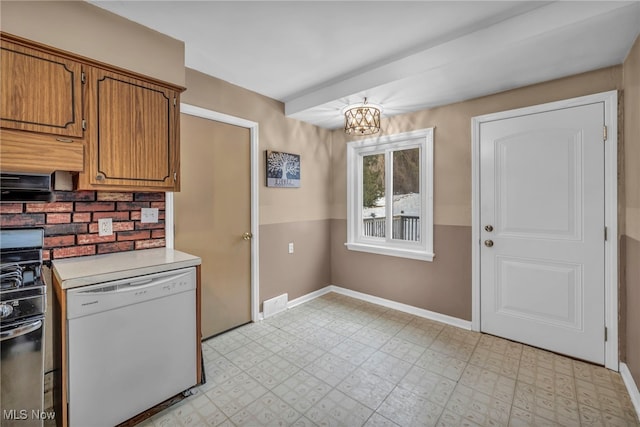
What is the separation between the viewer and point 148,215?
2.21 metres

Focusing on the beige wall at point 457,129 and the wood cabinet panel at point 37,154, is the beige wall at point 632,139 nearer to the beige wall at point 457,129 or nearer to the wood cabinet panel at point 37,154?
the beige wall at point 457,129

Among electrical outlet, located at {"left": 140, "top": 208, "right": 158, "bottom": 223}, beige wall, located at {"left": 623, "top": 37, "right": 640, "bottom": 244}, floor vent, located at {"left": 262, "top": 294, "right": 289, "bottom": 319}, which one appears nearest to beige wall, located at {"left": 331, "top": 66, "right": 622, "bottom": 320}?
beige wall, located at {"left": 623, "top": 37, "right": 640, "bottom": 244}

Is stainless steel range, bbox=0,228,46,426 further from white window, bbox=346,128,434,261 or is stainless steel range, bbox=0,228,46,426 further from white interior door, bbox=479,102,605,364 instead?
white interior door, bbox=479,102,605,364

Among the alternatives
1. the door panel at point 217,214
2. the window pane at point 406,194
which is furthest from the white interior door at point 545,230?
the door panel at point 217,214

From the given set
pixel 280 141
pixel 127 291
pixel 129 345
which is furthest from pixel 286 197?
pixel 129 345

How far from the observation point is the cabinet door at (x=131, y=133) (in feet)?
5.71

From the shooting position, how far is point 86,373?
1445 millimetres

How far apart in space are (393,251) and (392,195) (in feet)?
2.21

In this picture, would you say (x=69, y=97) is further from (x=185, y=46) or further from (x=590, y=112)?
(x=590, y=112)

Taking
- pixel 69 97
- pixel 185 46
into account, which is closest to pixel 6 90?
pixel 69 97

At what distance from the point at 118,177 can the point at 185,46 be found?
108 cm

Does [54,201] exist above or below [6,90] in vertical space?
below

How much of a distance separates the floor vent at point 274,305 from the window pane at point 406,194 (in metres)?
1.50

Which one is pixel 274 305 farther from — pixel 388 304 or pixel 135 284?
pixel 135 284
